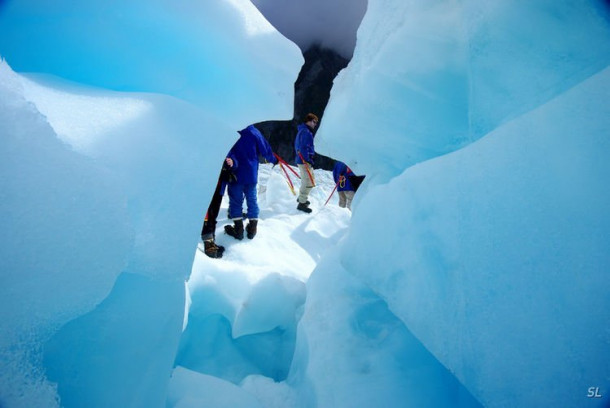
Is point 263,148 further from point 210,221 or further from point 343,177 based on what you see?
point 343,177

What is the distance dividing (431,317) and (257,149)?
2.15 m

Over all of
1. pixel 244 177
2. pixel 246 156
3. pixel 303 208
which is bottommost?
pixel 303 208

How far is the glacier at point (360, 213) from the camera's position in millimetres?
567

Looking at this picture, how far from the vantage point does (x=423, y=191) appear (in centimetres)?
95

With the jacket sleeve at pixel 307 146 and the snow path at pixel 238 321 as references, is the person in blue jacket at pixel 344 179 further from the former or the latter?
the snow path at pixel 238 321

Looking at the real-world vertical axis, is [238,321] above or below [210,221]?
above

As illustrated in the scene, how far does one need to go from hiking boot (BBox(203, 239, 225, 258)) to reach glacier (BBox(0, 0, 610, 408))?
0.93 metres

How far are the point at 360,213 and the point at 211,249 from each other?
4.52 feet

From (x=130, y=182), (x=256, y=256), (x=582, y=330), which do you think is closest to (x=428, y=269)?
(x=582, y=330)

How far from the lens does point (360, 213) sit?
1354 mm

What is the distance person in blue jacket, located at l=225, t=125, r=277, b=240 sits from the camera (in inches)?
98.7

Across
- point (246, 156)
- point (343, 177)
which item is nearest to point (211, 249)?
point (246, 156)

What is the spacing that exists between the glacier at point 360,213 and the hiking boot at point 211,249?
3.06ft

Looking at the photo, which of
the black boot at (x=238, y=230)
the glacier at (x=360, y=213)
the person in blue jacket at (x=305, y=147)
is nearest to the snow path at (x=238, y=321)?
the glacier at (x=360, y=213)
